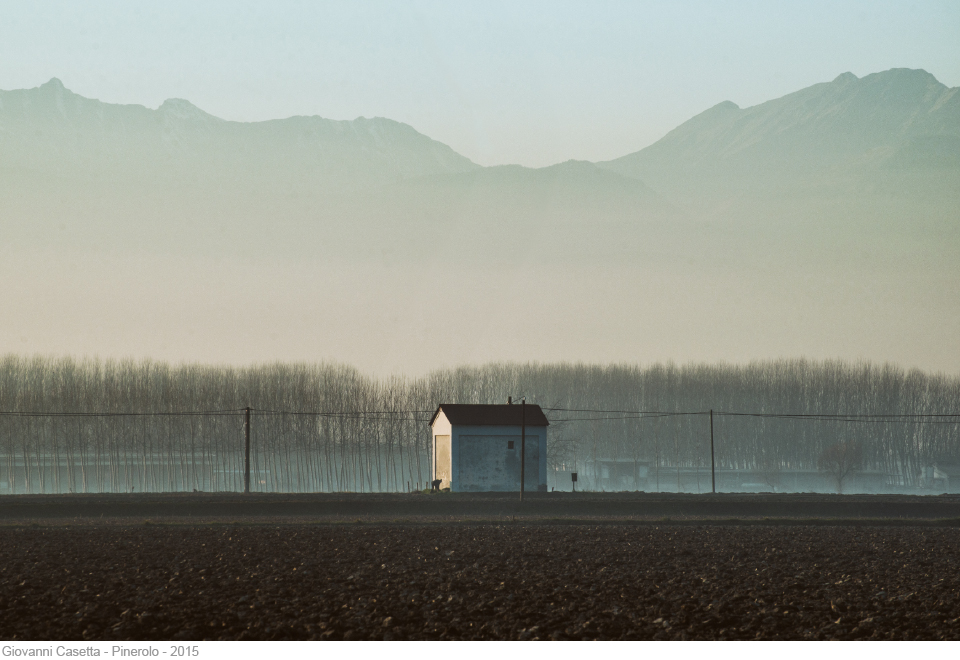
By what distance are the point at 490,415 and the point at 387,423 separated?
48.6 meters

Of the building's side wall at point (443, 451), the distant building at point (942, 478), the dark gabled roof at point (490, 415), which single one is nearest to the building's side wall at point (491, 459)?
the dark gabled roof at point (490, 415)

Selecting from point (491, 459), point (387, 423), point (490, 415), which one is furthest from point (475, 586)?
point (387, 423)

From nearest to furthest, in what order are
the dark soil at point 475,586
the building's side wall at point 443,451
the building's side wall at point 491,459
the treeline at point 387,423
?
the dark soil at point 475,586 → the building's side wall at point 491,459 → the building's side wall at point 443,451 → the treeline at point 387,423

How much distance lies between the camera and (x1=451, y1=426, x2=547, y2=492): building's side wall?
5097cm

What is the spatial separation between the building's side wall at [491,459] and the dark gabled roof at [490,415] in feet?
1.03

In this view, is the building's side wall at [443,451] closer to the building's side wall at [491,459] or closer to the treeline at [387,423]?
the building's side wall at [491,459]

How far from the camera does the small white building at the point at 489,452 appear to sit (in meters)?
51.0

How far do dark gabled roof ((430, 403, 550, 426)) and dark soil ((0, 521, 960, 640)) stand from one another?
2592 cm

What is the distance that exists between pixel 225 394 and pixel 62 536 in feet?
253

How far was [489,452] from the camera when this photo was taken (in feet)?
168

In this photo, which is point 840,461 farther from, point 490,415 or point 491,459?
point 491,459

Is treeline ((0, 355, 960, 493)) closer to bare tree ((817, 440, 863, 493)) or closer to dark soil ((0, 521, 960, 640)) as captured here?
bare tree ((817, 440, 863, 493))

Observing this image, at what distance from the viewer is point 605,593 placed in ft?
51.5
